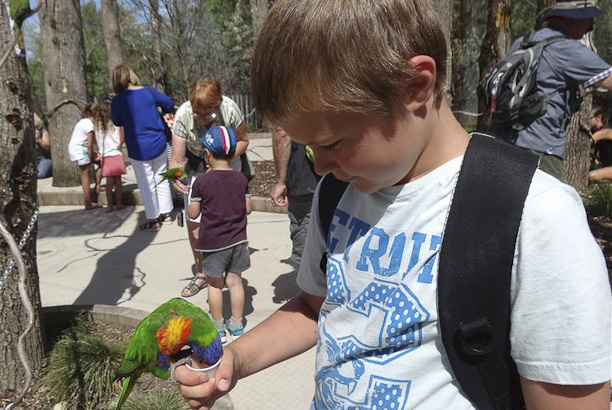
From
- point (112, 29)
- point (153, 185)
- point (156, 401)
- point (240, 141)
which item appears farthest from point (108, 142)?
point (112, 29)

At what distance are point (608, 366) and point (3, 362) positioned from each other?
3076mm

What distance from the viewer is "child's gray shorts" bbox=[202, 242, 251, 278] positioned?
3.69m

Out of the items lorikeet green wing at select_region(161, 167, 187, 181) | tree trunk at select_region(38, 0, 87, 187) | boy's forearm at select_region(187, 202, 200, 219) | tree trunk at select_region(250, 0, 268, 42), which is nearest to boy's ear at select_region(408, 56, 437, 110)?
boy's forearm at select_region(187, 202, 200, 219)

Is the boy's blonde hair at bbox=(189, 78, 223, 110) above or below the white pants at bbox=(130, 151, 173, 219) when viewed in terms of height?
above

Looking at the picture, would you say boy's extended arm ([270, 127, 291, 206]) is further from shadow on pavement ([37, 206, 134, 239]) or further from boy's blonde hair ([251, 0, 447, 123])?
shadow on pavement ([37, 206, 134, 239])

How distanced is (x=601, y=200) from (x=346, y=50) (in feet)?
21.9

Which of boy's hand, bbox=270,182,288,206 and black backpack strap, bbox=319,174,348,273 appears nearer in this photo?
black backpack strap, bbox=319,174,348,273

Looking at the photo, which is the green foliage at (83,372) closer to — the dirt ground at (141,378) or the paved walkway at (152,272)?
the dirt ground at (141,378)

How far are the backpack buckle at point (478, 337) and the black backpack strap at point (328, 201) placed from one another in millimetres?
466

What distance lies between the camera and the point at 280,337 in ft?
4.32

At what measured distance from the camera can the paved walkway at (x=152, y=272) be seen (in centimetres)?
320

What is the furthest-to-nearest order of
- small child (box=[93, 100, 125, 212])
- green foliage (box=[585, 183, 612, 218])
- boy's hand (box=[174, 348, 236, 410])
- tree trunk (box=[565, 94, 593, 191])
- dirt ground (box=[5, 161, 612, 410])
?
1. small child (box=[93, 100, 125, 212])
2. tree trunk (box=[565, 94, 593, 191])
3. green foliage (box=[585, 183, 612, 218])
4. dirt ground (box=[5, 161, 612, 410])
5. boy's hand (box=[174, 348, 236, 410])

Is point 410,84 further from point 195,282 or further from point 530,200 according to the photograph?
point 195,282

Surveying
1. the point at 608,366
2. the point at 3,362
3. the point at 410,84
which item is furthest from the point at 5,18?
the point at 608,366
